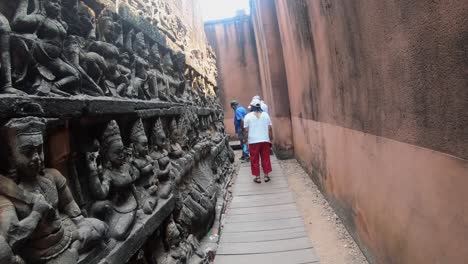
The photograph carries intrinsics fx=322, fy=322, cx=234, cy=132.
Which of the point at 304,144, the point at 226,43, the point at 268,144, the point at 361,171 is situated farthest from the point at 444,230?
the point at 226,43

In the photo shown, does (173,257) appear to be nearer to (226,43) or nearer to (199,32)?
(199,32)

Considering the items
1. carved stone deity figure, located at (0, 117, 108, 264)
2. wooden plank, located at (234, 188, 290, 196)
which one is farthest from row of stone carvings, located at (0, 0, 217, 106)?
wooden plank, located at (234, 188, 290, 196)

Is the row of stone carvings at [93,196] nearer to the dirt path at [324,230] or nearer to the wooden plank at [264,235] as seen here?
the wooden plank at [264,235]

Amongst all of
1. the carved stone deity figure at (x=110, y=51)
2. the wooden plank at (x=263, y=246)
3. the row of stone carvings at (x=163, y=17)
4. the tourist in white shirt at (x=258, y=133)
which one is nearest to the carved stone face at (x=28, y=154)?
the carved stone deity figure at (x=110, y=51)

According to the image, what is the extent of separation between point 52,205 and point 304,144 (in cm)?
646

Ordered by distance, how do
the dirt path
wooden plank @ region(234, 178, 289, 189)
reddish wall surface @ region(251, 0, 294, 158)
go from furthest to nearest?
reddish wall surface @ region(251, 0, 294, 158) → wooden plank @ region(234, 178, 289, 189) → the dirt path

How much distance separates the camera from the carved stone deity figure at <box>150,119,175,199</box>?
11.4 feet

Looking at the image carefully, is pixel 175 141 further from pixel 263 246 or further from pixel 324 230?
pixel 324 230

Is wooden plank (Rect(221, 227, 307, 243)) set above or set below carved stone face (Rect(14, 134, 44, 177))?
below

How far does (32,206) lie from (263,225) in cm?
339

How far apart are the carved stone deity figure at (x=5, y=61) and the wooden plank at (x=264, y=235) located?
3.08m

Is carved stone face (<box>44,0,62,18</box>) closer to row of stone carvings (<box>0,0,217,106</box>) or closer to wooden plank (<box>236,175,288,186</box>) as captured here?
row of stone carvings (<box>0,0,217,106</box>)

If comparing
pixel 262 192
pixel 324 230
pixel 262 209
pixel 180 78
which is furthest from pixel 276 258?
pixel 180 78

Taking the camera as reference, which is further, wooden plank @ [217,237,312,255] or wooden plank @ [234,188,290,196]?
wooden plank @ [234,188,290,196]
